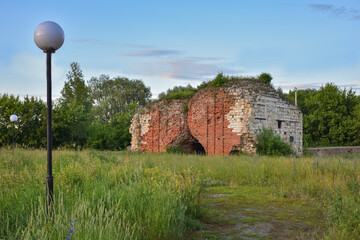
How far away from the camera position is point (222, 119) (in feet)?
71.4

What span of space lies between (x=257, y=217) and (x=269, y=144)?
41.8 ft

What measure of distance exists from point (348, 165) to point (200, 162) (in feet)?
18.7

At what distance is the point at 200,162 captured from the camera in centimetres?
1476

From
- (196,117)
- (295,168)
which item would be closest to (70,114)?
(196,117)

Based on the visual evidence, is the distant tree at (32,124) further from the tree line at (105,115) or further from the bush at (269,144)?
the bush at (269,144)

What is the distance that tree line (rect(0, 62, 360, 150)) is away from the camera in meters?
31.2

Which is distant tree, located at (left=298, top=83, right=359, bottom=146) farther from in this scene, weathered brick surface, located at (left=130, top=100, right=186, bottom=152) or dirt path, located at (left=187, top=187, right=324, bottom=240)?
dirt path, located at (left=187, top=187, right=324, bottom=240)

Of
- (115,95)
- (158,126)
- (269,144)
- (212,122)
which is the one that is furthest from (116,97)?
(269,144)

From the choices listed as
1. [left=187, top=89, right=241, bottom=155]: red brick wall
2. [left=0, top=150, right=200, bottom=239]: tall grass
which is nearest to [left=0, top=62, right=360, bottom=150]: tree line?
[left=187, top=89, right=241, bottom=155]: red brick wall

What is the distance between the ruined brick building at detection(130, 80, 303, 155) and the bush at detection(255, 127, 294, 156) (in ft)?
1.23

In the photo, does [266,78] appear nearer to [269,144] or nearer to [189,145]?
[269,144]

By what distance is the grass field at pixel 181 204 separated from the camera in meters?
4.99

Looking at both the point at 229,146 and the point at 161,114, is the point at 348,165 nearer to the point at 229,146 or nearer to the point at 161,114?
the point at 229,146

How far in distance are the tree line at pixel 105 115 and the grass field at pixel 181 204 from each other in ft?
43.7
